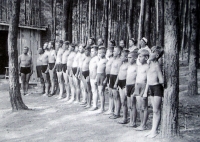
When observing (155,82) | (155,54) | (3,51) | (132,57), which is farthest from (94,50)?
(3,51)

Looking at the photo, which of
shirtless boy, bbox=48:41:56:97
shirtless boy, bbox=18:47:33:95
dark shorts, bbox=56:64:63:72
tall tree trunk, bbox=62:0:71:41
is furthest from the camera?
tall tree trunk, bbox=62:0:71:41

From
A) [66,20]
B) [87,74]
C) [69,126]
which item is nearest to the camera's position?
[69,126]

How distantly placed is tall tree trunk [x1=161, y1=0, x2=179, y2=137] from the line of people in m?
0.22

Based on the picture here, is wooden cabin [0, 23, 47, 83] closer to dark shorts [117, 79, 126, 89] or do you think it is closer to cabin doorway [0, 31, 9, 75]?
cabin doorway [0, 31, 9, 75]

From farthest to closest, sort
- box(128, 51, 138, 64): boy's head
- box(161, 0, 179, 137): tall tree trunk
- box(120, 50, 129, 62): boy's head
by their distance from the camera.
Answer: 1. box(120, 50, 129, 62): boy's head
2. box(128, 51, 138, 64): boy's head
3. box(161, 0, 179, 137): tall tree trunk

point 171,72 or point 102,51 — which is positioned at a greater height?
point 102,51

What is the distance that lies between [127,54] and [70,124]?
2.37 meters

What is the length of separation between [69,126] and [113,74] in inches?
74.7

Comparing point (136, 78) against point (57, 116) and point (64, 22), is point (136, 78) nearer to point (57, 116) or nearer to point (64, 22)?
point (57, 116)

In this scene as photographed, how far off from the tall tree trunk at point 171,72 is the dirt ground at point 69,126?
0.31m

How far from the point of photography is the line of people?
222 inches

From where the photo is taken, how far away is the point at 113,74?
7.40 meters

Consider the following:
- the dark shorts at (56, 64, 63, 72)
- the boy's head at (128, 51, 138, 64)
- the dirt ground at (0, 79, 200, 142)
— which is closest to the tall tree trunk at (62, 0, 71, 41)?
the dark shorts at (56, 64, 63, 72)

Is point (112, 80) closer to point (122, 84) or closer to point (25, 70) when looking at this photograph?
point (122, 84)
